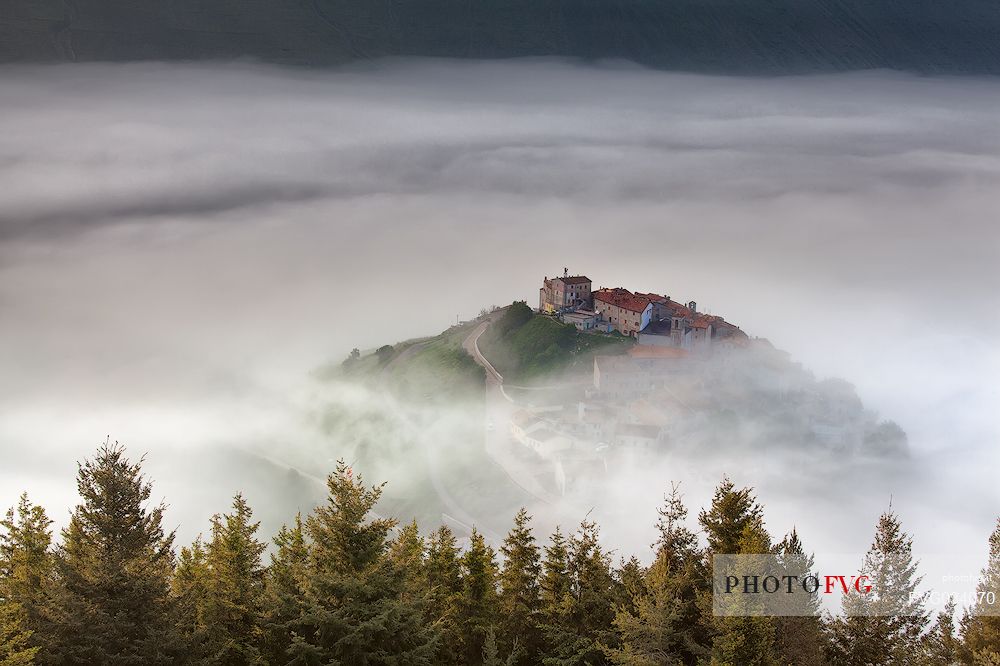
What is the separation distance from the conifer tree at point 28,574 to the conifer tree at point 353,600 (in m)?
4.33

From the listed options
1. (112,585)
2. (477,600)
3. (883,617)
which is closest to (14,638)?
(112,585)

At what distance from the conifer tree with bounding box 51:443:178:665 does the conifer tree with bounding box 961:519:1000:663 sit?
14.3 meters

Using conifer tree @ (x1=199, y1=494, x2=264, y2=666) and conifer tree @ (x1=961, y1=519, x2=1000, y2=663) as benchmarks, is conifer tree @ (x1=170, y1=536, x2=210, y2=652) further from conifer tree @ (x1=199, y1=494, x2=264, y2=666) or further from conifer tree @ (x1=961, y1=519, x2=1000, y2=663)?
conifer tree @ (x1=961, y1=519, x2=1000, y2=663)

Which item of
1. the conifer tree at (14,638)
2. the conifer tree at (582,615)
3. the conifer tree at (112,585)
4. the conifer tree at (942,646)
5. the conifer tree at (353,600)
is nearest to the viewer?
the conifer tree at (14,638)

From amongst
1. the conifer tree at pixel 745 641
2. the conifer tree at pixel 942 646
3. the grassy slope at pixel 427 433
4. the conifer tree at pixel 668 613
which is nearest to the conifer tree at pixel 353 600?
the conifer tree at pixel 668 613

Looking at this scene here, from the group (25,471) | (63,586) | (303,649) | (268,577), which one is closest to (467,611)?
(268,577)

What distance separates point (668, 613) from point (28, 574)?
502 inches

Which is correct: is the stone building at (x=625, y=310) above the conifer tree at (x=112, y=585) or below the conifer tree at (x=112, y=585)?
above

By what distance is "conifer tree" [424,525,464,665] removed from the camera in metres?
23.8

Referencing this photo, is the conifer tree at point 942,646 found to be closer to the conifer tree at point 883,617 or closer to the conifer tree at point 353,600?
the conifer tree at point 883,617

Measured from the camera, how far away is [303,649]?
63.3ft

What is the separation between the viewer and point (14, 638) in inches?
692

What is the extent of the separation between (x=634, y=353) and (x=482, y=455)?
14.2 m

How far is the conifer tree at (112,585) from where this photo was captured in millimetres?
18500
